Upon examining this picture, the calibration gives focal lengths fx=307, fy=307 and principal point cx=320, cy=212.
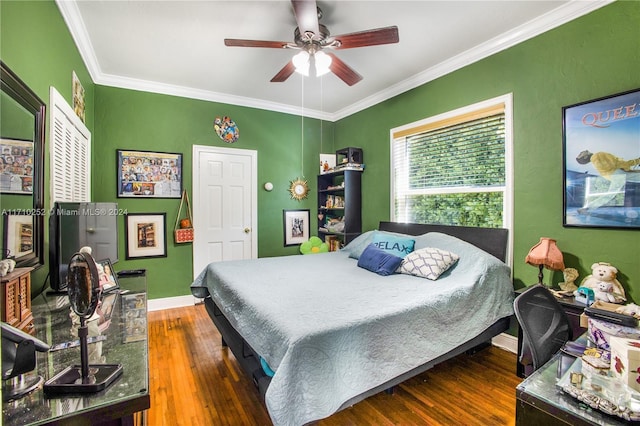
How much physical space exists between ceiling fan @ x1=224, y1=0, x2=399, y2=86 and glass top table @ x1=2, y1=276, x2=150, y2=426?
1.95 meters

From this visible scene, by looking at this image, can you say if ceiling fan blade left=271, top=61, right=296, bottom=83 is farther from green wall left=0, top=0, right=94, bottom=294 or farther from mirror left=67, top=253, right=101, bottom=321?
mirror left=67, top=253, right=101, bottom=321

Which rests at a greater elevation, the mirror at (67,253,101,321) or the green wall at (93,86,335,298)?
the green wall at (93,86,335,298)

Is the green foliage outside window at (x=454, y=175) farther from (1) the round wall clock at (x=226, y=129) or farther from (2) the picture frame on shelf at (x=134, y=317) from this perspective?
(2) the picture frame on shelf at (x=134, y=317)

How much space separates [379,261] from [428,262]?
433 mm

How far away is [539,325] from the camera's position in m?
1.50

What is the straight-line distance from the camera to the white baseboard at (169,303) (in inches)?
153

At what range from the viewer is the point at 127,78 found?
12.0ft

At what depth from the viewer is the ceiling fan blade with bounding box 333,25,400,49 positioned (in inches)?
81.1

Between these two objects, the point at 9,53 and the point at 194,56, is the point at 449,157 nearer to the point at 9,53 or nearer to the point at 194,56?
the point at 194,56

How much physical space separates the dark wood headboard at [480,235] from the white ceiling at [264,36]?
1690mm

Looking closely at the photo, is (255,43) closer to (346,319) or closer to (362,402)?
(346,319)

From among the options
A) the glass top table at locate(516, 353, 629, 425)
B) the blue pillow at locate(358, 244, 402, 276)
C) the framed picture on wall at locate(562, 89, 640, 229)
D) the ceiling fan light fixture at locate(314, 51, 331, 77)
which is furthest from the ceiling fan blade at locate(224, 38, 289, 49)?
the glass top table at locate(516, 353, 629, 425)

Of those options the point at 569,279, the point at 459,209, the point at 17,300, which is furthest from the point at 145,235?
the point at 569,279

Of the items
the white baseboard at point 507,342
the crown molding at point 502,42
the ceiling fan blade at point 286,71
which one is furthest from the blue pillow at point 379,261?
the crown molding at point 502,42
